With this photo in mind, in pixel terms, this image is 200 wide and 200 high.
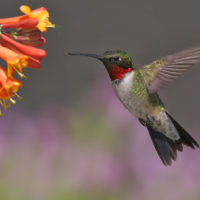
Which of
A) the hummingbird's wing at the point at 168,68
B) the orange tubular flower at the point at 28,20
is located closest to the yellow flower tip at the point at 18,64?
the orange tubular flower at the point at 28,20

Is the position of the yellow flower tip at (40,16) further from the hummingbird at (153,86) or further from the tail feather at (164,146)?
the tail feather at (164,146)

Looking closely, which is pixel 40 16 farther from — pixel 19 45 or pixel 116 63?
pixel 116 63

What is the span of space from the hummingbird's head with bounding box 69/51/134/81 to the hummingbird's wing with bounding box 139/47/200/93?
19 centimetres

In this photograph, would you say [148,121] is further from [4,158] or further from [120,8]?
[120,8]

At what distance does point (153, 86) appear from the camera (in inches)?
122

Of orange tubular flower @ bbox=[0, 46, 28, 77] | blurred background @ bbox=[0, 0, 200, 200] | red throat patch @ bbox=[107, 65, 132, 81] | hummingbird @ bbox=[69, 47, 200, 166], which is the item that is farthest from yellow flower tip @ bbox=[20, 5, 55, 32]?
blurred background @ bbox=[0, 0, 200, 200]

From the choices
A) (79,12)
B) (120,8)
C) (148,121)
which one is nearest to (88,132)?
(148,121)

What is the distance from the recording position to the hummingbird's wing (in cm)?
291

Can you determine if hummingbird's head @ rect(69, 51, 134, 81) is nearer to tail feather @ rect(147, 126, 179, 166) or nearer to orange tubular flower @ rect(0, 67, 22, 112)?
tail feather @ rect(147, 126, 179, 166)

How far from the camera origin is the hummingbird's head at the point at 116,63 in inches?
115

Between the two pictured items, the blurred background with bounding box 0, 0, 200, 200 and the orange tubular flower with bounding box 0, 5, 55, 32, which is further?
the blurred background with bounding box 0, 0, 200, 200

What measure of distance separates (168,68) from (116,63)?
0.32m

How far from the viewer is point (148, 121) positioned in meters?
3.28

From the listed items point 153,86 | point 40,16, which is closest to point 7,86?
point 40,16
